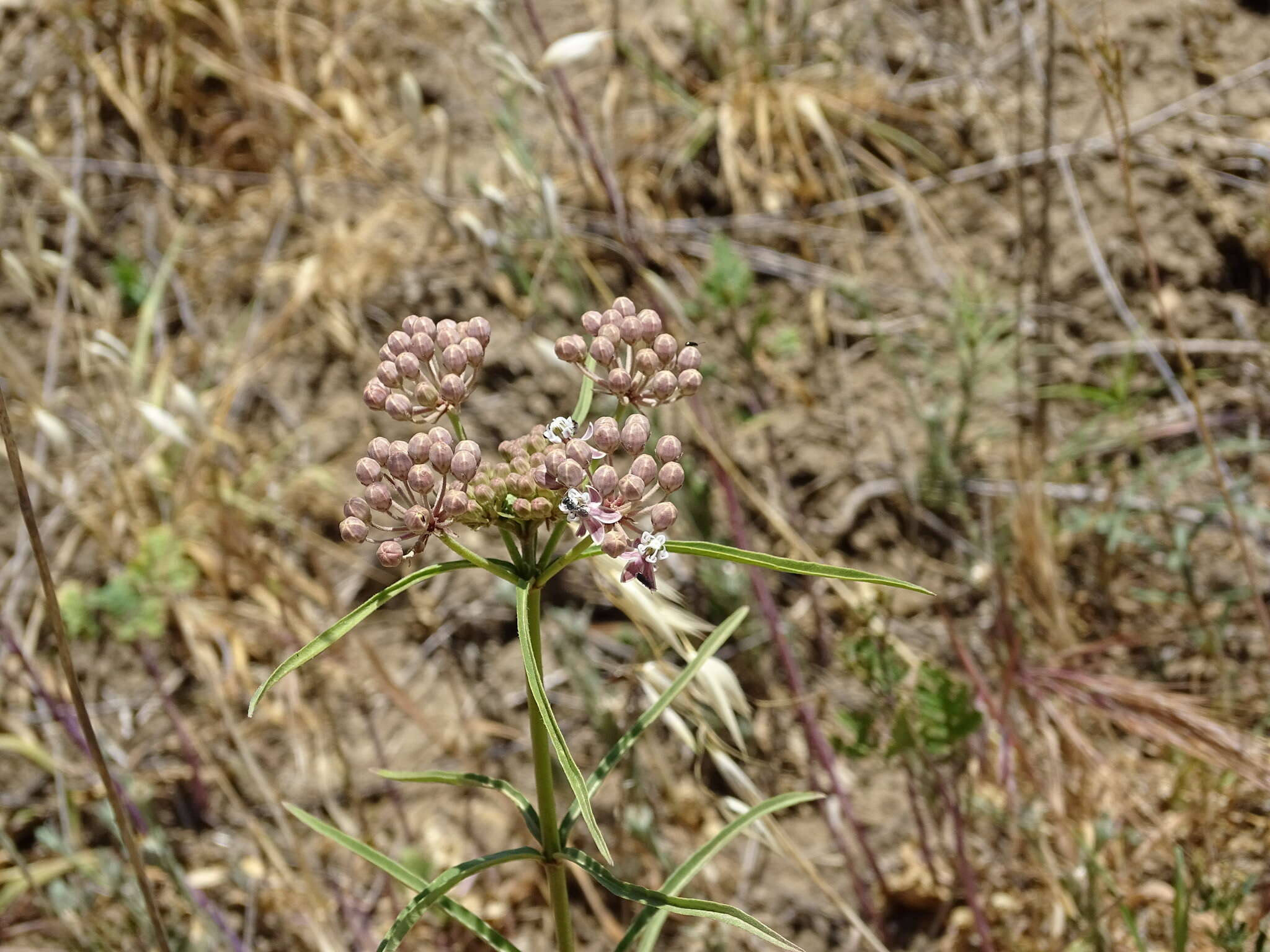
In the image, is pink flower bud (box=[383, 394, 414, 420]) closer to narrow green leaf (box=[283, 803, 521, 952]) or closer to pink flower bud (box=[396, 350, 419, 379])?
pink flower bud (box=[396, 350, 419, 379])

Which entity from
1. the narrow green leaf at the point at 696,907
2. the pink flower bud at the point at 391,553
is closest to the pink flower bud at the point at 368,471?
the pink flower bud at the point at 391,553

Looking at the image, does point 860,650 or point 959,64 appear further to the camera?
point 959,64

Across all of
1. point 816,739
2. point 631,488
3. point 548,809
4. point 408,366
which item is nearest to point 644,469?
point 631,488

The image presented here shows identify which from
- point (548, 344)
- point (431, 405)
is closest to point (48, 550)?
point (548, 344)

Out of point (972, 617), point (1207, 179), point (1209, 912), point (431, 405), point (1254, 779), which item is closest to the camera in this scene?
point (431, 405)

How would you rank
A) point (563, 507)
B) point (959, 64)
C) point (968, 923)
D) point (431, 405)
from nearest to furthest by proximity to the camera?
1. point (563, 507)
2. point (431, 405)
3. point (968, 923)
4. point (959, 64)

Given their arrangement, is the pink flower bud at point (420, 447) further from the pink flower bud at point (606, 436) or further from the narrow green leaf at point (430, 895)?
the narrow green leaf at point (430, 895)

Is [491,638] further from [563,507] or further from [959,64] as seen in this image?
[959,64]
